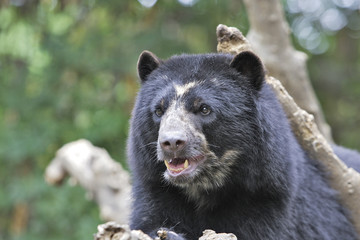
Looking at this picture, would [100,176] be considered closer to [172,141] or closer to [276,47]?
[276,47]

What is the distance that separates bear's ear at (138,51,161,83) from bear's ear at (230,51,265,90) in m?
0.69

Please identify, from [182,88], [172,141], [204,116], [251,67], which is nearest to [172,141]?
[172,141]

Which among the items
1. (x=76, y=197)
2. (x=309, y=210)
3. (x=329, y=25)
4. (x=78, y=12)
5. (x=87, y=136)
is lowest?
(x=309, y=210)

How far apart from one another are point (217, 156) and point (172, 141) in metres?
0.48

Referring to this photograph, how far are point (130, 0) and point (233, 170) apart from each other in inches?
316

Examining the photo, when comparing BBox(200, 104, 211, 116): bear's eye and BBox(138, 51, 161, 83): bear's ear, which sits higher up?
BBox(138, 51, 161, 83): bear's ear

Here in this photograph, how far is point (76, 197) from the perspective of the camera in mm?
11242

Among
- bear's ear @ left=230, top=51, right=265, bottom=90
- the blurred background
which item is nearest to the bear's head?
bear's ear @ left=230, top=51, right=265, bottom=90

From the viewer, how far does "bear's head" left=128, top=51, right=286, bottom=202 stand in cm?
405

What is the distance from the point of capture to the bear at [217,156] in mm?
4117

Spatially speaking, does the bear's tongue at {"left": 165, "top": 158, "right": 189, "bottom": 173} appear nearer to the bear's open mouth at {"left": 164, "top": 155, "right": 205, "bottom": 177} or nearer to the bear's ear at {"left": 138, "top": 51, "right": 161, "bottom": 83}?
the bear's open mouth at {"left": 164, "top": 155, "right": 205, "bottom": 177}

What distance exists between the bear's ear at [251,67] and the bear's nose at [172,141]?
0.83 meters

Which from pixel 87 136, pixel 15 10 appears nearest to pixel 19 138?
pixel 87 136

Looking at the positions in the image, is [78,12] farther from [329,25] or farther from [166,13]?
[329,25]
